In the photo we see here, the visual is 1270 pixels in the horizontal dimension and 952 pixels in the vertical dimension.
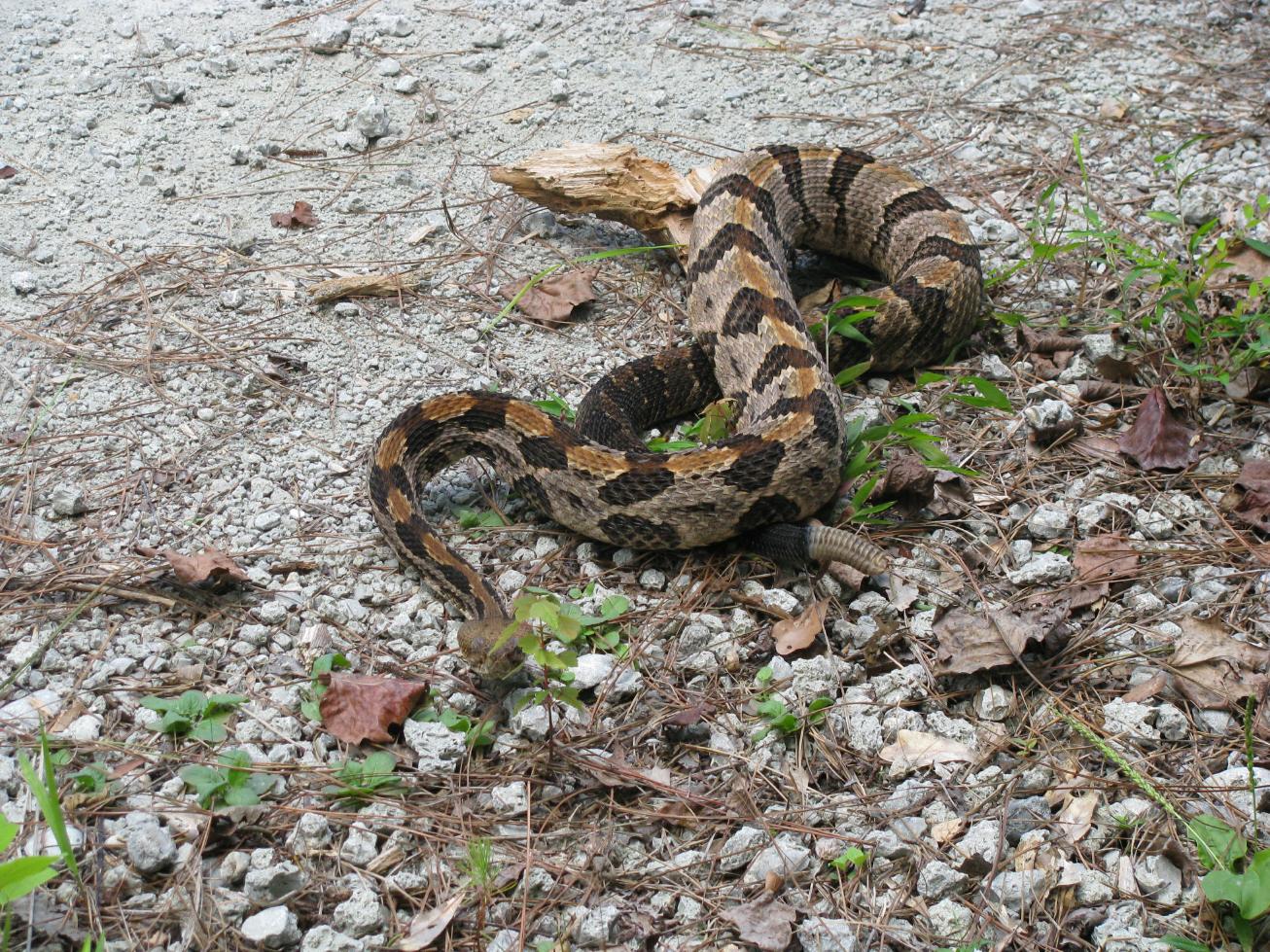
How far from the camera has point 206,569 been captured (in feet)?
11.2

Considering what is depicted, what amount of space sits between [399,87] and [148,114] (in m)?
1.34

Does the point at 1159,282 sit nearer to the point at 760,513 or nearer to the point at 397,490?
the point at 760,513

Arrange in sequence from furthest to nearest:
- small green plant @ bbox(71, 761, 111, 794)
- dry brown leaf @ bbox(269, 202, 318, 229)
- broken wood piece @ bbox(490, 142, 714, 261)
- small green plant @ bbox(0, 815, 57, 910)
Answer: dry brown leaf @ bbox(269, 202, 318, 229) < broken wood piece @ bbox(490, 142, 714, 261) < small green plant @ bbox(71, 761, 111, 794) < small green plant @ bbox(0, 815, 57, 910)

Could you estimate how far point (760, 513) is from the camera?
3.71 metres

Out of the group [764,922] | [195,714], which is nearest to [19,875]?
[195,714]

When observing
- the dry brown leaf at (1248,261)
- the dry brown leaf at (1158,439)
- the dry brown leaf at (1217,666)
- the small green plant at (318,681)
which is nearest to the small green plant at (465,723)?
the small green plant at (318,681)

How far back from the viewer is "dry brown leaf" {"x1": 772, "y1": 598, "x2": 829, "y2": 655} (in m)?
3.29

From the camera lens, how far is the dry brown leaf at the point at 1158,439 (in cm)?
380

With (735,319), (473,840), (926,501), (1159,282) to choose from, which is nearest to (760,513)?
(926,501)

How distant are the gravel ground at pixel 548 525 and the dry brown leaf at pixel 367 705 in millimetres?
60

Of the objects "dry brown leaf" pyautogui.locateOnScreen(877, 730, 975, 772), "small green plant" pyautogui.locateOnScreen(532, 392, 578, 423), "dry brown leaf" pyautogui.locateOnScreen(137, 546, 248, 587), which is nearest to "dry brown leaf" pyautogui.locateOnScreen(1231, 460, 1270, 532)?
"dry brown leaf" pyautogui.locateOnScreen(877, 730, 975, 772)

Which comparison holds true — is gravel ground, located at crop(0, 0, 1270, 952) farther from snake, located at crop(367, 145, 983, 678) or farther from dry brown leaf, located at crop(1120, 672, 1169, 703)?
snake, located at crop(367, 145, 983, 678)

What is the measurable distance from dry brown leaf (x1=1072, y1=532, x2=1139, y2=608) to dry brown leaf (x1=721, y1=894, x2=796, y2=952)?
141cm

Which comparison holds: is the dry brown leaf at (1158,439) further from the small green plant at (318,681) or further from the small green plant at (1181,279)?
the small green plant at (318,681)
